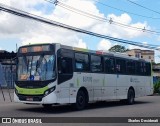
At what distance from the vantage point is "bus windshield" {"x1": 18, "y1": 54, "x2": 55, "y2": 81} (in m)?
16.9

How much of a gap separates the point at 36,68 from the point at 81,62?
2.74 metres

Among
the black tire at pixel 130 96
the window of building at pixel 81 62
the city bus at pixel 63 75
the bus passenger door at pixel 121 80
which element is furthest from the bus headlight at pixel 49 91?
the black tire at pixel 130 96

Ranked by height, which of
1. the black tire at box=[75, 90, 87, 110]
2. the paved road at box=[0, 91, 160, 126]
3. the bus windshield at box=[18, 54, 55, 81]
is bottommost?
the paved road at box=[0, 91, 160, 126]

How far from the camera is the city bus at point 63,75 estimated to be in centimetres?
1684

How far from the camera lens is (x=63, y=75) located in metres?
17.3

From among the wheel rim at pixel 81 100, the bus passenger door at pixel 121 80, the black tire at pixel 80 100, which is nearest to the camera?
the black tire at pixel 80 100

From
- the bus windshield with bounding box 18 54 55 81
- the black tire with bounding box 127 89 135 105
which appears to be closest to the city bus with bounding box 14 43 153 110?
the bus windshield with bounding box 18 54 55 81

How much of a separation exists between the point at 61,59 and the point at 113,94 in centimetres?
590

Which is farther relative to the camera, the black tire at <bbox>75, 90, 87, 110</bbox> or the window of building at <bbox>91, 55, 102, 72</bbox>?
the window of building at <bbox>91, 55, 102, 72</bbox>

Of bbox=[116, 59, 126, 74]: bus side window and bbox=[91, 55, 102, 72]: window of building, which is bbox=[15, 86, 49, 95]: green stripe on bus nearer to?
bbox=[91, 55, 102, 72]: window of building

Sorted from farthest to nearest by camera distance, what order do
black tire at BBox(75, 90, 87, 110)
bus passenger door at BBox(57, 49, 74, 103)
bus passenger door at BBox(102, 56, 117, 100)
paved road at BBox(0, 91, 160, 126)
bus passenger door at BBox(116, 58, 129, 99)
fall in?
bus passenger door at BBox(116, 58, 129, 99) < bus passenger door at BBox(102, 56, 117, 100) < black tire at BBox(75, 90, 87, 110) < bus passenger door at BBox(57, 49, 74, 103) < paved road at BBox(0, 91, 160, 126)

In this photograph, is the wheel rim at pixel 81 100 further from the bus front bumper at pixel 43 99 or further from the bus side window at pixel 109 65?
the bus side window at pixel 109 65

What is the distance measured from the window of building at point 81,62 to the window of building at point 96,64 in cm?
57

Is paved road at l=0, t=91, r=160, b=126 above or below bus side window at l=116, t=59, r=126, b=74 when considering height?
below
